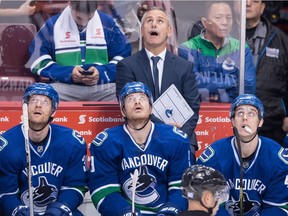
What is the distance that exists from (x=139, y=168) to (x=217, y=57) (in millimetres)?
1826

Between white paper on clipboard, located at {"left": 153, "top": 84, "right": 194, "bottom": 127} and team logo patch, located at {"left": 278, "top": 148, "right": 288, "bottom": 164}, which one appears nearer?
team logo patch, located at {"left": 278, "top": 148, "right": 288, "bottom": 164}

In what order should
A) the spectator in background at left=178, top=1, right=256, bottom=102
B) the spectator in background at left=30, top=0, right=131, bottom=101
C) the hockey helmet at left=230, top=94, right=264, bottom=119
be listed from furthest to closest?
Result: the spectator in background at left=178, top=1, right=256, bottom=102 < the spectator in background at left=30, top=0, right=131, bottom=101 < the hockey helmet at left=230, top=94, right=264, bottom=119

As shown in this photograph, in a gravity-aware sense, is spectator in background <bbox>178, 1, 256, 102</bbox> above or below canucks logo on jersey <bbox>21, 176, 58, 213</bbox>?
above

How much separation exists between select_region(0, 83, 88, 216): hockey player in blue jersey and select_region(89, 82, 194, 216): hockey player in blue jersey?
0.50 ft

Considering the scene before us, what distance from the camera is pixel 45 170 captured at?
8336 millimetres

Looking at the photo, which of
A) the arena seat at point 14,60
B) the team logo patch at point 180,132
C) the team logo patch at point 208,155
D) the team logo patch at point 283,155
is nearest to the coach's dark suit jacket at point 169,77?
the team logo patch at point 180,132

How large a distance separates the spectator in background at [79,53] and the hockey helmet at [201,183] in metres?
2.67

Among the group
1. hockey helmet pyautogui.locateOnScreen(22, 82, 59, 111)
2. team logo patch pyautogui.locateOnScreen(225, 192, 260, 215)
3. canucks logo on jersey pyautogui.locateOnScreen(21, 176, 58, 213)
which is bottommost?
team logo patch pyautogui.locateOnScreen(225, 192, 260, 215)

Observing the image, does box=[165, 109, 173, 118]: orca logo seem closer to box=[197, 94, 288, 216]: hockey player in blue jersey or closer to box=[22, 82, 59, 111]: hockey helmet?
box=[197, 94, 288, 216]: hockey player in blue jersey

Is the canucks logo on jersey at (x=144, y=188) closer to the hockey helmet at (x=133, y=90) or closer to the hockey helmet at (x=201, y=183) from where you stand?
the hockey helmet at (x=133, y=90)

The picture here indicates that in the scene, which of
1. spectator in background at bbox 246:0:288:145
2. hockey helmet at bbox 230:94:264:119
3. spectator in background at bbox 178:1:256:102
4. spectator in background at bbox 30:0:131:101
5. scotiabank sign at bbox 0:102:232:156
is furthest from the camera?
spectator in background at bbox 246:0:288:145

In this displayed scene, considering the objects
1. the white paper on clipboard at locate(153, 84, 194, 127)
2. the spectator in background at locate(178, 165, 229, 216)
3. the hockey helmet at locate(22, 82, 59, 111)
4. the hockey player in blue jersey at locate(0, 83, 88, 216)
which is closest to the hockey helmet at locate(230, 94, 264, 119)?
the white paper on clipboard at locate(153, 84, 194, 127)

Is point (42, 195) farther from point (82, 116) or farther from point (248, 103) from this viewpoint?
point (248, 103)

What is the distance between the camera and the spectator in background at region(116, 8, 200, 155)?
8.91 metres
